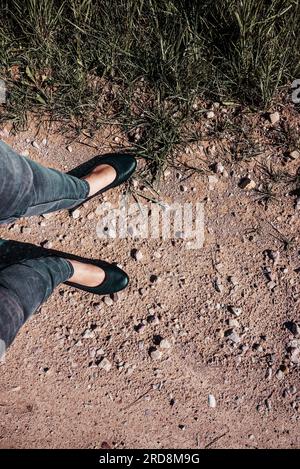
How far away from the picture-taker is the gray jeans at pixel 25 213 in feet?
6.56

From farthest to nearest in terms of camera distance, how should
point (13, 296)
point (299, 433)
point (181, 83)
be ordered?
point (181, 83), point (299, 433), point (13, 296)

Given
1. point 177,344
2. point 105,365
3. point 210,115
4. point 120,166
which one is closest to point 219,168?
point 210,115

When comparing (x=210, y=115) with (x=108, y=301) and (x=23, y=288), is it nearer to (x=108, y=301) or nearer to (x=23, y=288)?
(x=108, y=301)

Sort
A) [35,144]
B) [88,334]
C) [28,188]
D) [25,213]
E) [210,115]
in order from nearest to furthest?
[28,188]
[25,213]
[88,334]
[210,115]
[35,144]

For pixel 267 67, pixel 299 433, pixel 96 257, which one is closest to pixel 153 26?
pixel 267 67

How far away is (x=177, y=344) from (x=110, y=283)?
1.79ft

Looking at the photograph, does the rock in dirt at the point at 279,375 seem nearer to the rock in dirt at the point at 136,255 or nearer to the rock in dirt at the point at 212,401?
the rock in dirt at the point at 212,401

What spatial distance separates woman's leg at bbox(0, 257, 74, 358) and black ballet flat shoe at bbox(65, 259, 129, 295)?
10.8 inches

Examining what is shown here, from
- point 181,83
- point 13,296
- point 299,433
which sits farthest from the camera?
point 181,83

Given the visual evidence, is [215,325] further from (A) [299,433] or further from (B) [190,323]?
(A) [299,433]

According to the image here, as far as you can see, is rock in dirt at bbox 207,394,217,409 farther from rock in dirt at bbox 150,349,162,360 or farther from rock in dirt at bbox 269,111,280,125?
rock in dirt at bbox 269,111,280,125

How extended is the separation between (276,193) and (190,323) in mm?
975

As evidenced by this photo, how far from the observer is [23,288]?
7.17 ft

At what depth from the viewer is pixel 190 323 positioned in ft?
9.27
